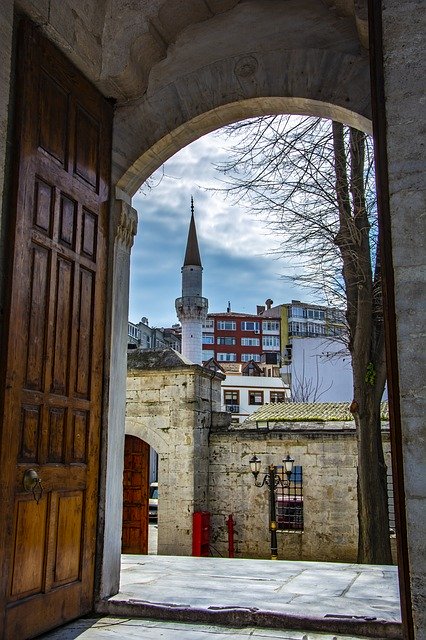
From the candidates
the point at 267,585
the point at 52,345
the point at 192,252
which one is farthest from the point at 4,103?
the point at 192,252

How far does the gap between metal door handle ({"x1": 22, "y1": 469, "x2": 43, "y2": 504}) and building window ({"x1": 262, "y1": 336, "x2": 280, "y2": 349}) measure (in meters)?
67.1

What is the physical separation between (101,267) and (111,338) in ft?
1.65

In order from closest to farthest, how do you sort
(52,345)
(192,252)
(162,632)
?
(162,632)
(52,345)
(192,252)

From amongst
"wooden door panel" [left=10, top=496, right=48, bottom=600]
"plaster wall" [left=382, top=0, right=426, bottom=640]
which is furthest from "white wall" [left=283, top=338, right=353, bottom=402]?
"plaster wall" [left=382, top=0, right=426, bottom=640]

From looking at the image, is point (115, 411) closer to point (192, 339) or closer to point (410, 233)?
point (410, 233)

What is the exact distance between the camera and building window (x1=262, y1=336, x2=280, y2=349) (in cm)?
7039

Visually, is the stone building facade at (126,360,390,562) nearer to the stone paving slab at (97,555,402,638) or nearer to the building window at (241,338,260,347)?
the stone paving slab at (97,555,402,638)

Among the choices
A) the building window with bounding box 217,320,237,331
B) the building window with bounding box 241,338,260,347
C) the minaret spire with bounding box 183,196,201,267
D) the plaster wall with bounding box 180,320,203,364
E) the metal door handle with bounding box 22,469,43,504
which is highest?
the building window with bounding box 217,320,237,331

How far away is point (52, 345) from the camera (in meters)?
3.87

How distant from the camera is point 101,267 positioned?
4531 mm

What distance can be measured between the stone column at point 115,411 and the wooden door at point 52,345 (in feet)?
0.31

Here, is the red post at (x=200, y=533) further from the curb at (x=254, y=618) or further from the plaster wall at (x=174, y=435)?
the curb at (x=254, y=618)

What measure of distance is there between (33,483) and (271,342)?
67.9 metres

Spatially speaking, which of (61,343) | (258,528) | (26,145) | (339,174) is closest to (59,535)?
(61,343)
